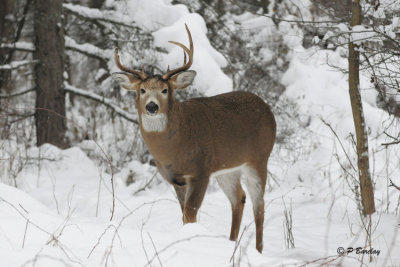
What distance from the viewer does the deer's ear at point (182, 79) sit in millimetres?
4477

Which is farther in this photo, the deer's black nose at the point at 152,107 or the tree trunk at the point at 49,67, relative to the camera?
the tree trunk at the point at 49,67

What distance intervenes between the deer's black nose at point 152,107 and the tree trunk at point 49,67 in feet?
14.9

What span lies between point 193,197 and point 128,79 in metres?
1.12

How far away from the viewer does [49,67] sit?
8477mm

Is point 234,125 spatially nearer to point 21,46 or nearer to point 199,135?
point 199,135

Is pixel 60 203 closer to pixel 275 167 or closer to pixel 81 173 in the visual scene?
pixel 81 173

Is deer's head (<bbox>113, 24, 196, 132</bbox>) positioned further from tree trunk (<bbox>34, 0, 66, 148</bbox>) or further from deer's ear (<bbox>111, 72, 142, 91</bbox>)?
tree trunk (<bbox>34, 0, 66, 148</bbox>)

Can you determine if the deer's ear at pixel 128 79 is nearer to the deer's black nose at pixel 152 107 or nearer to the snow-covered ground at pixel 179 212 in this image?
the deer's black nose at pixel 152 107

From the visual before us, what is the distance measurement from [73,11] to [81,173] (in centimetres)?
260

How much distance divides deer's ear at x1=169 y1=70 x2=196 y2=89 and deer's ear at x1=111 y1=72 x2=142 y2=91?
0.28m

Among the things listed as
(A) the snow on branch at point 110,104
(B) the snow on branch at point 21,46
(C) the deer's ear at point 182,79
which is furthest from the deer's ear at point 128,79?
(B) the snow on branch at point 21,46

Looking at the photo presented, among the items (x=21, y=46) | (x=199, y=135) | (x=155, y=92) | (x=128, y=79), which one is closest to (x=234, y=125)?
(x=199, y=135)

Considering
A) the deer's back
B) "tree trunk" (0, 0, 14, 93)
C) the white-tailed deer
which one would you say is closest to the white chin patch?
the white-tailed deer

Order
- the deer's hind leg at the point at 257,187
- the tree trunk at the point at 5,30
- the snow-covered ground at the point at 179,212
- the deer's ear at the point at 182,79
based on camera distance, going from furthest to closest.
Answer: the tree trunk at the point at 5,30 < the deer's hind leg at the point at 257,187 < the deer's ear at the point at 182,79 < the snow-covered ground at the point at 179,212
